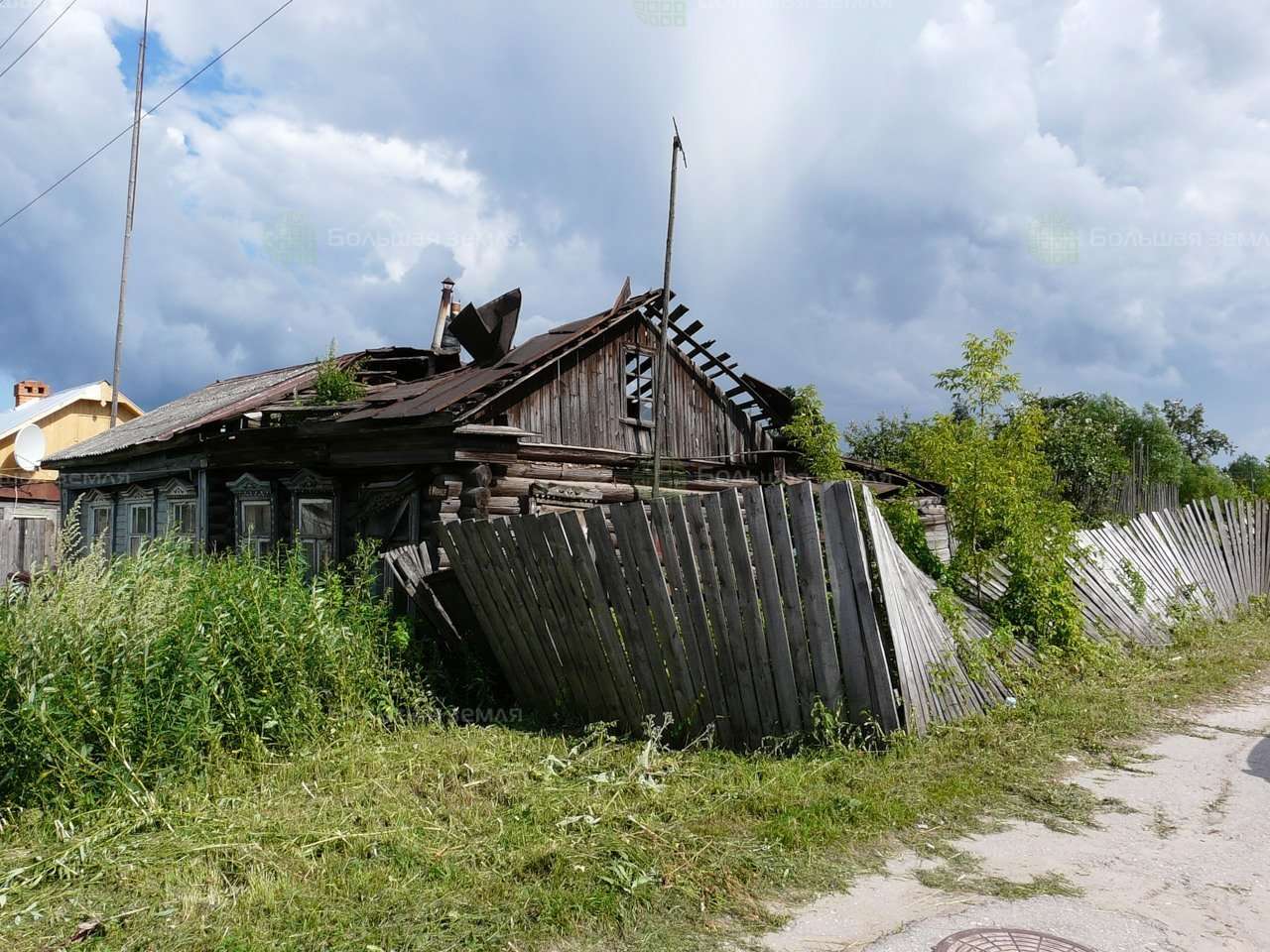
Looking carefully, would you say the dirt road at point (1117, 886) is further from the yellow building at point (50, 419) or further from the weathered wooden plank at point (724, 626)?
the yellow building at point (50, 419)

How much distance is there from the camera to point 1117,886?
3.73m

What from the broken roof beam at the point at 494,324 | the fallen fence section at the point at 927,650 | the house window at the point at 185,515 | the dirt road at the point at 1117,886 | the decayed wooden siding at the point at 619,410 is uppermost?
the broken roof beam at the point at 494,324

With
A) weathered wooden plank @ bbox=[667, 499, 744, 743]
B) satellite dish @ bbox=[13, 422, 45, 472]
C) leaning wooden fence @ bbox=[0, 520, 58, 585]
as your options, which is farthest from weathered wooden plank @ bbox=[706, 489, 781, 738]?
satellite dish @ bbox=[13, 422, 45, 472]

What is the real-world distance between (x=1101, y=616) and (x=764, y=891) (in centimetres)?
665

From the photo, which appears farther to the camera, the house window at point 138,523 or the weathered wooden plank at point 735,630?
the house window at point 138,523

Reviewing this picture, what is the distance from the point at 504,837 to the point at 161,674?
2.47 m

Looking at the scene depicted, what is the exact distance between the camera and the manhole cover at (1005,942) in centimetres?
316

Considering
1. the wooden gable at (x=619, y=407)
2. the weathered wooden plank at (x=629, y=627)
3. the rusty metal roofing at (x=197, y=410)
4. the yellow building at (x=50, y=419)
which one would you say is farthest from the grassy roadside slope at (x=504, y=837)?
the yellow building at (x=50, y=419)

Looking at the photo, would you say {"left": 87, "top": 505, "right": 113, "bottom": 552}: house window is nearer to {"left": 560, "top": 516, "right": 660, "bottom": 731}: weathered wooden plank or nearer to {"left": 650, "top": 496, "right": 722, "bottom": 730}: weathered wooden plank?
{"left": 560, "top": 516, "right": 660, "bottom": 731}: weathered wooden plank

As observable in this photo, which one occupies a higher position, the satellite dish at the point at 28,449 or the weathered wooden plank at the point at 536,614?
the satellite dish at the point at 28,449

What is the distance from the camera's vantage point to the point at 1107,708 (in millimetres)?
6473

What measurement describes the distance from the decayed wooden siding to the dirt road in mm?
8936

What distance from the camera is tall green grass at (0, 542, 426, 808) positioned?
4.75 metres

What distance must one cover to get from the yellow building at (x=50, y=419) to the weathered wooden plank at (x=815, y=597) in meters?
30.0
